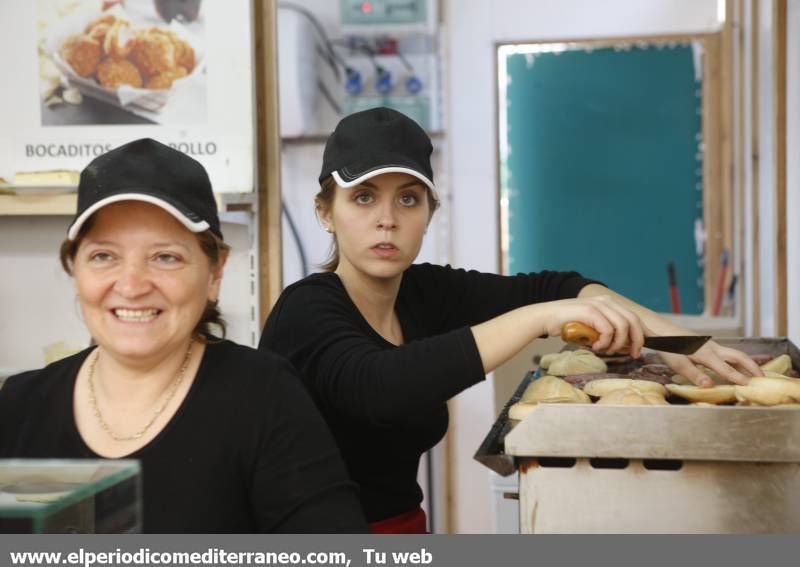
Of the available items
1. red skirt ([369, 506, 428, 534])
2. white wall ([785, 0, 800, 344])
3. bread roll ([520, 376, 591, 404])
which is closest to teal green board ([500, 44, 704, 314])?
white wall ([785, 0, 800, 344])

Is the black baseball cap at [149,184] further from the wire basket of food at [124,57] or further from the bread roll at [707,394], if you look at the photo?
the wire basket of food at [124,57]

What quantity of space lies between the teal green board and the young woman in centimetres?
191

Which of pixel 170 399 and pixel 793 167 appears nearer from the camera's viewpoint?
pixel 170 399

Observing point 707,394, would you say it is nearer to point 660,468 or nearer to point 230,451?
point 660,468

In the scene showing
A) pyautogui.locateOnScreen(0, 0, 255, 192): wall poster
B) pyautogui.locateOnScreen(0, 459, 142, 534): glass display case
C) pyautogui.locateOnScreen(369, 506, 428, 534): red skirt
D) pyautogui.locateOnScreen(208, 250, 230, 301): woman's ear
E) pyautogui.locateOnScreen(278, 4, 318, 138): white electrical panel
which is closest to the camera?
pyautogui.locateOnScreen(0, 459, 142, 534): glass display case

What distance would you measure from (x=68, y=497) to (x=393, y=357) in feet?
1.85

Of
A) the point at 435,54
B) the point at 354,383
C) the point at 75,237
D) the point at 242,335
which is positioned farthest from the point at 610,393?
the point at 435,54

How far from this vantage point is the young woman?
112 cm

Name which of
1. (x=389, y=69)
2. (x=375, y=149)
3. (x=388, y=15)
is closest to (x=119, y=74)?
(x=375, y=149)

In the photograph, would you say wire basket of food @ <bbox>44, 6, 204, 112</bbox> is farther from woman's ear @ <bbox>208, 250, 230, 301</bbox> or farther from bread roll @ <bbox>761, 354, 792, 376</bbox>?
bread roll @ <bbox>761, 354, 792, 376</bbox>

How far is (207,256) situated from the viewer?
106cm

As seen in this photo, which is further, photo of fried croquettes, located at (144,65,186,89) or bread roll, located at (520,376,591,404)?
photo of fried croquettes, located at (144,65,186,89)

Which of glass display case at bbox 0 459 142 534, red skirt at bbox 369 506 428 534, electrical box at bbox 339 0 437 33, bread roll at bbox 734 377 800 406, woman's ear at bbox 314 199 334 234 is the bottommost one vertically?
red skirt at bbox 369 506 428 534

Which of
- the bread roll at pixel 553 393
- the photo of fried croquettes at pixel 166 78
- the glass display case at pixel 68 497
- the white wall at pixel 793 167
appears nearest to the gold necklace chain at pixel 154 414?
the glass display case at pixel 68 497
